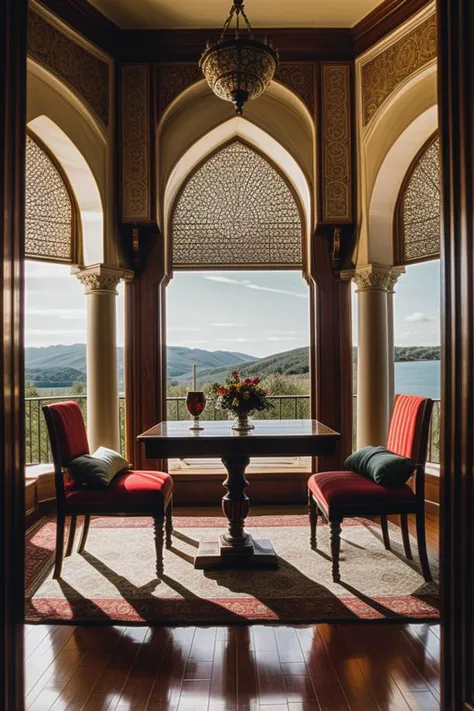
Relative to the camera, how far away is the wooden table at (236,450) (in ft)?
10.6

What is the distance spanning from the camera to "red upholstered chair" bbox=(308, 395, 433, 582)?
3.10 metres

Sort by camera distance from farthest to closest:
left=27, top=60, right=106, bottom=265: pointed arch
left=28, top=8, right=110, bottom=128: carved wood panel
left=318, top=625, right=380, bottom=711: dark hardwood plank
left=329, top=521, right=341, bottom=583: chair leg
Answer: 1. left=27, top=60, right=106, bottom=265: pointed arch
2. left=28, top=8, right=110, bottom=128: carved wood panel
3. left=329, top=521, right=341, bottom=583: chair leg
4. left=318, top=625, right=380, bottom=711: dark hardwood plank

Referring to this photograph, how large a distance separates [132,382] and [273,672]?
2.92 metres

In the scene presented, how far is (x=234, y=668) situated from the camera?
2.24m

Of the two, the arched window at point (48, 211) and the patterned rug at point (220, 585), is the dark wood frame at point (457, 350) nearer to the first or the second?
the patterned rug at point (220, 585)

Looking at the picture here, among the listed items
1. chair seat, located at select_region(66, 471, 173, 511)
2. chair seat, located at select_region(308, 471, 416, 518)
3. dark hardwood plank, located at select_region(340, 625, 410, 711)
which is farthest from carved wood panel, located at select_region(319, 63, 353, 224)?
dark hardwood plank, located at select_region(340, 625, 410, 711)

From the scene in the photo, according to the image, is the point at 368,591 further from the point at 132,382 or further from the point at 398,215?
the point at 398,215

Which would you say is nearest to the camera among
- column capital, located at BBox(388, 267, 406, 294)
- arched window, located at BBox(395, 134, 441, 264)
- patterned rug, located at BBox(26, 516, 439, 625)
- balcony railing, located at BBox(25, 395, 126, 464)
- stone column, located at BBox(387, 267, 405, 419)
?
patterned rug, located at BBox(26, 516, 439, 625)

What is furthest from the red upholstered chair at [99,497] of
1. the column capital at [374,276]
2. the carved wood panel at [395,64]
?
the carved wood panel at [395,64]

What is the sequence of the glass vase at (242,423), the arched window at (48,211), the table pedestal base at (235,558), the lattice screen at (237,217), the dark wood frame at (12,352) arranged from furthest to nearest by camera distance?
1. the lattice screen at (237,217)
2. the arched window at (48,211)
3. the glass vase at (242,423)
4. the table pedestal base at (235,558)
5. the dark wood frame at (12,352)

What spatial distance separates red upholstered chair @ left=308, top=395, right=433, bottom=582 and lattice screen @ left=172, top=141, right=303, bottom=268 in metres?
2.07

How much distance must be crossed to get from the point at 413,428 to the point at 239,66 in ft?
7.42

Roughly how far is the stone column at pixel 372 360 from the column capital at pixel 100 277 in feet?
6.36

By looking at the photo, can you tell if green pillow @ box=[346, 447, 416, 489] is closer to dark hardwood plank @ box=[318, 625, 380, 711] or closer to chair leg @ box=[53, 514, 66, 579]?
dark hardwood plank @ box=[318, 625, 380, 711]
